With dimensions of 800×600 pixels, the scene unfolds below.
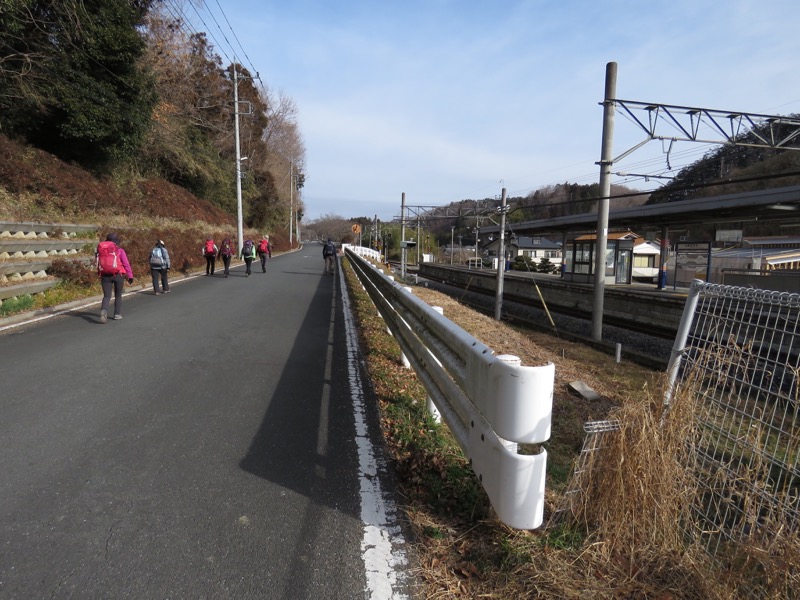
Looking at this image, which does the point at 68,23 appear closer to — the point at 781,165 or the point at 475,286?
the point at 475,286

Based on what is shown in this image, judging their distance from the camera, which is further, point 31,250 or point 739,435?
point 31,250

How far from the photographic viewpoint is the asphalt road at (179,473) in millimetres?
2520

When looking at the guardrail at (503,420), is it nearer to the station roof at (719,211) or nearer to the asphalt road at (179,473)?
the asphalt road at (179,473)

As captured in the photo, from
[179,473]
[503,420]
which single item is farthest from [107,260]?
[503,420]

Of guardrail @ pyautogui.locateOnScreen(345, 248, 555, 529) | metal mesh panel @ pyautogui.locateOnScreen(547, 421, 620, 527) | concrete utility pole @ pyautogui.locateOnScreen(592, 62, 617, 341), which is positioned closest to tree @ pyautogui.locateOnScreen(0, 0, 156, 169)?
concrete utility pole @ pyautogui.locateOnScreen(592, 62, 617, 341)

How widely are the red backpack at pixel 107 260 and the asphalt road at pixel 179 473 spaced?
2197 mm

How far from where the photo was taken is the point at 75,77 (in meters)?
17.7

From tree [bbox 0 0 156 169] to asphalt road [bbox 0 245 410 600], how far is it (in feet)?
46.1

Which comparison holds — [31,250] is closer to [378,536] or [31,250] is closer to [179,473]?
[179,473]

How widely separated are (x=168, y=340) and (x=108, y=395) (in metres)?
2.72

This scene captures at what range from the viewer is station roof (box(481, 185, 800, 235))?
17602 mm

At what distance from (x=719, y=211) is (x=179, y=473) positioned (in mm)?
22744

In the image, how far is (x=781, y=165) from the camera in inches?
2021

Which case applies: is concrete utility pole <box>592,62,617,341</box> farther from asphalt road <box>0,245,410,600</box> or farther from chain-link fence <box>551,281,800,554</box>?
chain-link fence <box>551,281,800,554</box>
